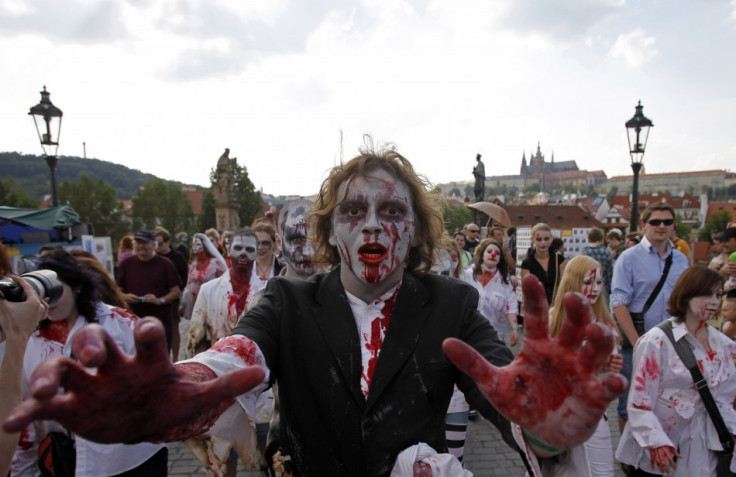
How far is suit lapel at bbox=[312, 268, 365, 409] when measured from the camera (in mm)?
1766

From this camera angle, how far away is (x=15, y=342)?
6.13 feet

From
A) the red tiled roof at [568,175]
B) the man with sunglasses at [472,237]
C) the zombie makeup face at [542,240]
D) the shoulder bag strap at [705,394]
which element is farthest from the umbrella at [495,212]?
the red tiled roof at [568,175]

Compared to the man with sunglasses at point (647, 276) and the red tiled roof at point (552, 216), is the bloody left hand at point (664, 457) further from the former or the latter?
the red tiled roof at point (552, 216)

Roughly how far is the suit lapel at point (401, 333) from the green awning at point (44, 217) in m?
8.77

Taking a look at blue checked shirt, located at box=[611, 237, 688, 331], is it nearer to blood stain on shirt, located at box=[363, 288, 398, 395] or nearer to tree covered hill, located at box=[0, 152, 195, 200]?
blood stain on shirt, located at box=[363, 288, 398, 395]

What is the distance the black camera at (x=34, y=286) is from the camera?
1878 mm

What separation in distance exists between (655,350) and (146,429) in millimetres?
3184

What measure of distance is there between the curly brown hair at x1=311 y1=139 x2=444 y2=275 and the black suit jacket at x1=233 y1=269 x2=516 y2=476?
1.17 ft

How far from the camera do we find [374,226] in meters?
1.97

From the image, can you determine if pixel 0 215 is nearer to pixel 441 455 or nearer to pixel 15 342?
pixel 15 342

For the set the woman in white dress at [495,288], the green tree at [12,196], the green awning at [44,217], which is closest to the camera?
the woman in white dress at [495,288]

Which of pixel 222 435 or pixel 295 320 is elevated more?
pixel 295 320

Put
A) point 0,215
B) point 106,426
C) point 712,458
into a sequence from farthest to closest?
point 0,215 < point 712,458 < point 106,426

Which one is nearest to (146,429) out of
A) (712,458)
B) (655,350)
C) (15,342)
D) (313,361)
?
(313,361)
